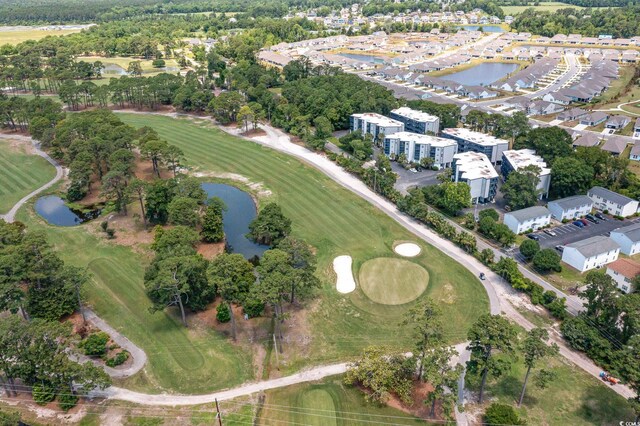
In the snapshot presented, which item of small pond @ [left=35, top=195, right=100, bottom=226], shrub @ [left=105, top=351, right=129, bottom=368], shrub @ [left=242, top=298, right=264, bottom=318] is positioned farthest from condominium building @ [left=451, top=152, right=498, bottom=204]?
small pond @ [left=35, top=195, right=100, bottom=226]

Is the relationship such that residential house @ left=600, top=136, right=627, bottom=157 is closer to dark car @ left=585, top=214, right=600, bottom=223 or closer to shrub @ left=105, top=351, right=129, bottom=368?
dark car @ left=585, top=214, right=600, bottom=223

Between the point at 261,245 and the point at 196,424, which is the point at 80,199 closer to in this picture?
the point at 261,245

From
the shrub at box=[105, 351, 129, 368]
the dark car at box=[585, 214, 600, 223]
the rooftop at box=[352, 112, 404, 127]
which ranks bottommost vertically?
the dark car at box=[585, 214, 600, 223]

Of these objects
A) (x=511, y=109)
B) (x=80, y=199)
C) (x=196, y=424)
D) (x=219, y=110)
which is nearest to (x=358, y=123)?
(x=219, y=110)

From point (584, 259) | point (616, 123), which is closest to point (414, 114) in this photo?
point (616, 123)

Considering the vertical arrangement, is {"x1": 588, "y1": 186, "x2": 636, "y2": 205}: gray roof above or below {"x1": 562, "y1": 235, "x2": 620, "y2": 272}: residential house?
above

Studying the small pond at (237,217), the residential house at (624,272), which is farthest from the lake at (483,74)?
the residential house at (624,272)
